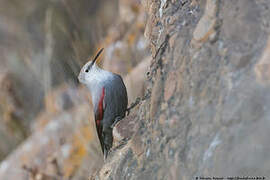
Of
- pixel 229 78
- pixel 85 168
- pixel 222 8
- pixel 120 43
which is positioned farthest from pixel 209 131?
pixel 120 43

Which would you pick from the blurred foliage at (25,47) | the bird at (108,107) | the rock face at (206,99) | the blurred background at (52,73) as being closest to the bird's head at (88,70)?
the bird at (108,107)

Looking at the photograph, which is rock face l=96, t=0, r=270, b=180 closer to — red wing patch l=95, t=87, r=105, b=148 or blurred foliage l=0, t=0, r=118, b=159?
red wing patch l=95, t=87, r=105, b=148

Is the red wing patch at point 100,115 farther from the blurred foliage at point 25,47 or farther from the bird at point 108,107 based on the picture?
the blurred foliage at point 25,47

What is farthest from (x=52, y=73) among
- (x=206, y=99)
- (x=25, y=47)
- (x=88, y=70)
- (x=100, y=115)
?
(x=206, y=99)

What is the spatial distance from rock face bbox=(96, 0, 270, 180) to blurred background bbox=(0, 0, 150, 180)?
2.15 metres

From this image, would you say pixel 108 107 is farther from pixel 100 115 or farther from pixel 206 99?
pixel 206 99

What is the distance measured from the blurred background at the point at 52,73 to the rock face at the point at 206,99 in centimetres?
215

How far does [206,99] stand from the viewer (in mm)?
1972

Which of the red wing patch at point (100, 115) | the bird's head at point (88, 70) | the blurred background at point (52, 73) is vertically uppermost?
the blurred background at point (52, 73)

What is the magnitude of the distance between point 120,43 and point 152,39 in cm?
298

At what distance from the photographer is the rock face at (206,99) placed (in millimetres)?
1714

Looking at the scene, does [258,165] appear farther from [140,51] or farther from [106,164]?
[140,51]

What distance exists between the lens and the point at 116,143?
9.23 ft

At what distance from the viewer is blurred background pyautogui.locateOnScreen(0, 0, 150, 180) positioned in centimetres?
522
